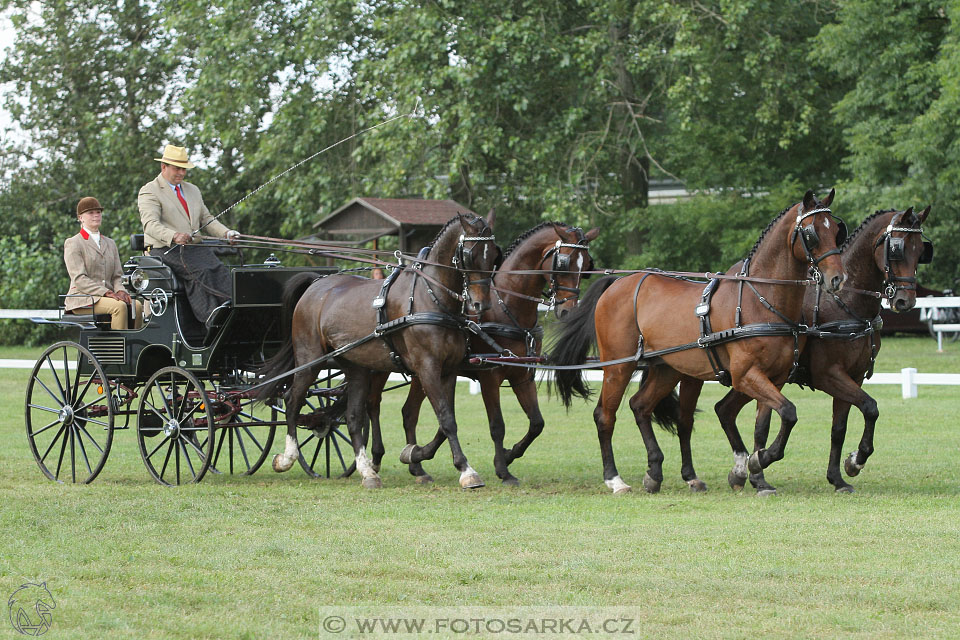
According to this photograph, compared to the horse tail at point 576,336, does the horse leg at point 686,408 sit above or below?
below

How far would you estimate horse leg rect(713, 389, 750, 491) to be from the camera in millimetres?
9664

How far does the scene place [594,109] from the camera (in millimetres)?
24234

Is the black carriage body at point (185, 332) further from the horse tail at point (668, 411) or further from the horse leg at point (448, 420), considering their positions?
the horse tail at point (668, 411)

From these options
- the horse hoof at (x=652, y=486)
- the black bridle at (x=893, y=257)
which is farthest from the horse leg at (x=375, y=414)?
the black bridle at (x=893, y=257)

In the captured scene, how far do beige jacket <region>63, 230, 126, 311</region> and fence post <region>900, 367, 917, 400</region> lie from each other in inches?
400

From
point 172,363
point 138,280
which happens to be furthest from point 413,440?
point 138,280

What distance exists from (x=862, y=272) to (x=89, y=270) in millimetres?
6147

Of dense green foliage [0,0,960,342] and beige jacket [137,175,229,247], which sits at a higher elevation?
dense green foliage [0,0,960,342]

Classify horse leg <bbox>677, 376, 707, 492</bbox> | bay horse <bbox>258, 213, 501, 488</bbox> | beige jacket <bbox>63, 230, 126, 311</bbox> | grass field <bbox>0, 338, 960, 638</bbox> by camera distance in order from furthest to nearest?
1. beige jacket <bbox>63, 230, 126, 311</bbox>
2. horse leg <bbox>677, 376, 707, 492</bbox>
3. bay horse <bbox>258, 213, 501, 488</bbox>
4. grass field <bbox>0, 338, 960, 638</bbox>

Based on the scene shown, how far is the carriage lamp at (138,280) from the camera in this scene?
35.2ft

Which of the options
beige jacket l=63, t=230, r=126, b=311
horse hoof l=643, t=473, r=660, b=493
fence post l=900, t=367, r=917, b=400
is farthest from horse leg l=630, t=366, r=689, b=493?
fence post l=900, t=367, r=917, b=400

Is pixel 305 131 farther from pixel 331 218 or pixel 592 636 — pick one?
pixel 592 636

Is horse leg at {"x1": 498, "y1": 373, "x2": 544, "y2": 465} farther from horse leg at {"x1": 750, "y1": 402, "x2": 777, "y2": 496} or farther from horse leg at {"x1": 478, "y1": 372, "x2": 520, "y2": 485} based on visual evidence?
horse leg at {"x1": 750, "y1": 402, "x2": 777, "y2": 496}

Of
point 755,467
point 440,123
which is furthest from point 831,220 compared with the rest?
point 440,123
